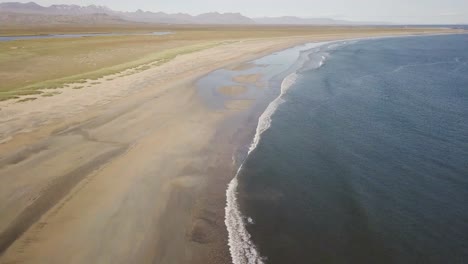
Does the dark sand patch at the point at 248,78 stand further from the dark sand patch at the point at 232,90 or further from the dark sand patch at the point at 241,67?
the dark sand patch at the point at 241,67

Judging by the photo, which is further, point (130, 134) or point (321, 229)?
point (130, 134)

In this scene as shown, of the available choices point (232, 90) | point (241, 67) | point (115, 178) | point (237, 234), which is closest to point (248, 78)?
point (232, 90)

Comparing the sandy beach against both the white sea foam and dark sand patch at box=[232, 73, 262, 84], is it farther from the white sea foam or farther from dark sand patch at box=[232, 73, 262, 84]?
dark sand patch at box=[232, 73, 262, 84]

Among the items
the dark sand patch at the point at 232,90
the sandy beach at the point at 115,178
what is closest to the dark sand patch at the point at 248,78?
the dark sand patch at the point at 232,90

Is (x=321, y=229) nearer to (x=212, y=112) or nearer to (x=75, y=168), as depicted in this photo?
(x=75, y=168)

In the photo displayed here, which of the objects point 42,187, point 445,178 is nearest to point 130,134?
point 42,187

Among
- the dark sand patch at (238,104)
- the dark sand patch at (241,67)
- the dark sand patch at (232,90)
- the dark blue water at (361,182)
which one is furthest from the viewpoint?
the dark sand patch at (241,67)

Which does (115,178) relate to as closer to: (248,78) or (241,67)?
(248,78)
